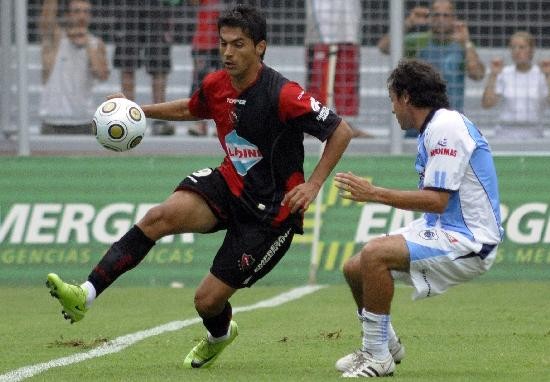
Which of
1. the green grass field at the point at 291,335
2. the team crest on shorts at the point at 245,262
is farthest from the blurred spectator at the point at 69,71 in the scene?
the team crest on shorts at the point at 245,262

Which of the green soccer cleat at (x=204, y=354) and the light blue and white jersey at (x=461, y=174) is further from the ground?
the light blue and white jersey at (x=461, y=174)

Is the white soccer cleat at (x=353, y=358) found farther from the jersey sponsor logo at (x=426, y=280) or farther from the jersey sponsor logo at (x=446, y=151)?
the jersey sponsor logo at (x=446, y=151)

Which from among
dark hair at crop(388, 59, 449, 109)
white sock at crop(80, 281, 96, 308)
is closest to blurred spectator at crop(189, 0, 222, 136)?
white sock at crop(80, 281, 96, 308)

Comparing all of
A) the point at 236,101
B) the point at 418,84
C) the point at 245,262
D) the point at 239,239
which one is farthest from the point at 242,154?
the point at 418,84

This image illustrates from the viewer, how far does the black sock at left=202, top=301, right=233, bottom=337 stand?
8336 millimetres

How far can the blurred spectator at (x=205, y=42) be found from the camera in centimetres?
1441

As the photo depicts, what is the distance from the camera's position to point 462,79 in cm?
1456

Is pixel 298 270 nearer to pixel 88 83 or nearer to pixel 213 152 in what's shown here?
pixel 213 152

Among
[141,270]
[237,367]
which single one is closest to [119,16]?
[141,270]

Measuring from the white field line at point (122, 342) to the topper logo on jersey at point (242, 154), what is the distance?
1.51 metres

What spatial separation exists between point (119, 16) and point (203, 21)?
855 millimetres

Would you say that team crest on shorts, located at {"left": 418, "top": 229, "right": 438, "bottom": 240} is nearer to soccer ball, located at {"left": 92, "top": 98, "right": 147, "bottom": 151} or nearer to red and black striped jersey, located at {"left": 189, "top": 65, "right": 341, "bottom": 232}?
red and black striped jersey, located at {"left": 189, "top": 65, "right": 341, "bottom": 232}

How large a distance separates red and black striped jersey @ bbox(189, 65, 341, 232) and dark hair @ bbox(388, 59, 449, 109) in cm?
52

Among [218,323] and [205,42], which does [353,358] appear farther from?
[205,42]
